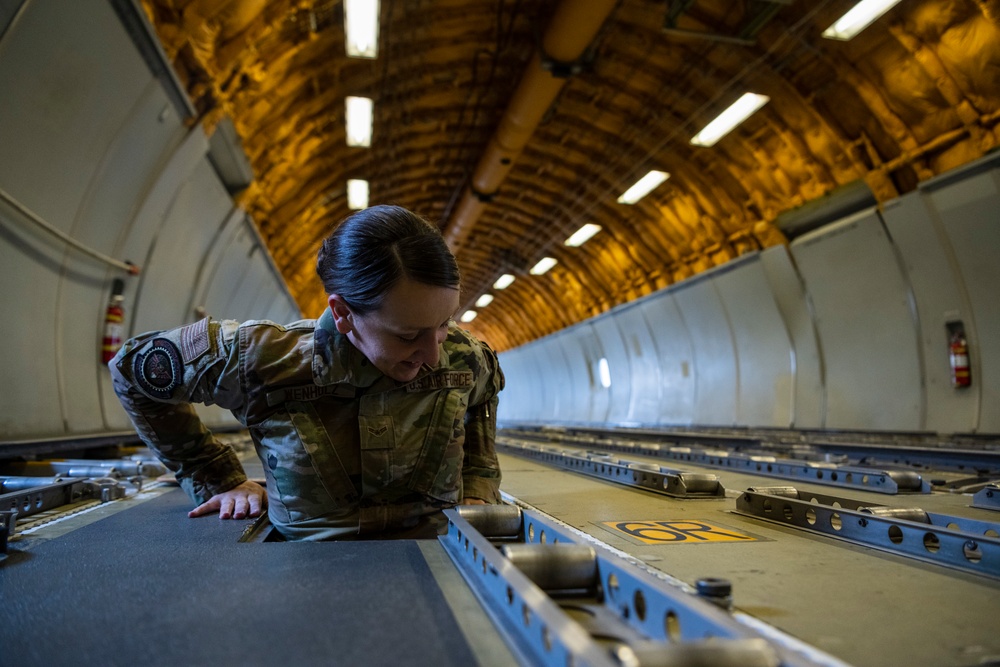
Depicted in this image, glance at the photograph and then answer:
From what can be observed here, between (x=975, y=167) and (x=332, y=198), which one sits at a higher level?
(x=332, y=198)

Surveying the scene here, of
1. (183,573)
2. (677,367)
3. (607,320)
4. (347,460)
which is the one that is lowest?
(183,573)

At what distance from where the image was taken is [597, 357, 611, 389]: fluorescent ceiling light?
1727 cm

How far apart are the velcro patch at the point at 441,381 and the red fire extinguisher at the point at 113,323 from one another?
4715 millimetres

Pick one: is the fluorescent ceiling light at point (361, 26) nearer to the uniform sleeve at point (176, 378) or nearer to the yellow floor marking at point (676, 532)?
the uniform sleeve at point (176, 378)

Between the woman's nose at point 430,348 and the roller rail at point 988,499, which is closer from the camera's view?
the woman's nose at point 430,348

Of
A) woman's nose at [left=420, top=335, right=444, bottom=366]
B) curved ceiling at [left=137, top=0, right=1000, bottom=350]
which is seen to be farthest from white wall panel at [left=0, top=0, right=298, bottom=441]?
woman's nose at [left=420, top=335, right=444, bottom=366]

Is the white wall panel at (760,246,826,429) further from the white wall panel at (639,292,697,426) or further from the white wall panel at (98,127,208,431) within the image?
the white wall panel at (98,127,208,431)

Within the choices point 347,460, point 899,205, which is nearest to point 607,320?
point 899,205

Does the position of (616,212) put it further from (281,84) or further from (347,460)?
(347,460)

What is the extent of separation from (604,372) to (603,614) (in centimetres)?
1652

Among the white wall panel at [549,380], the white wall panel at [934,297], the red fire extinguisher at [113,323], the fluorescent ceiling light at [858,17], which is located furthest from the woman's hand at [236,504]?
the white wall panel at [549,380]

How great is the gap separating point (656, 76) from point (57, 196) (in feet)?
27.4

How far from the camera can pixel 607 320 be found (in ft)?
53.2

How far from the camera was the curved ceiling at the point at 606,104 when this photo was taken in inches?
279
